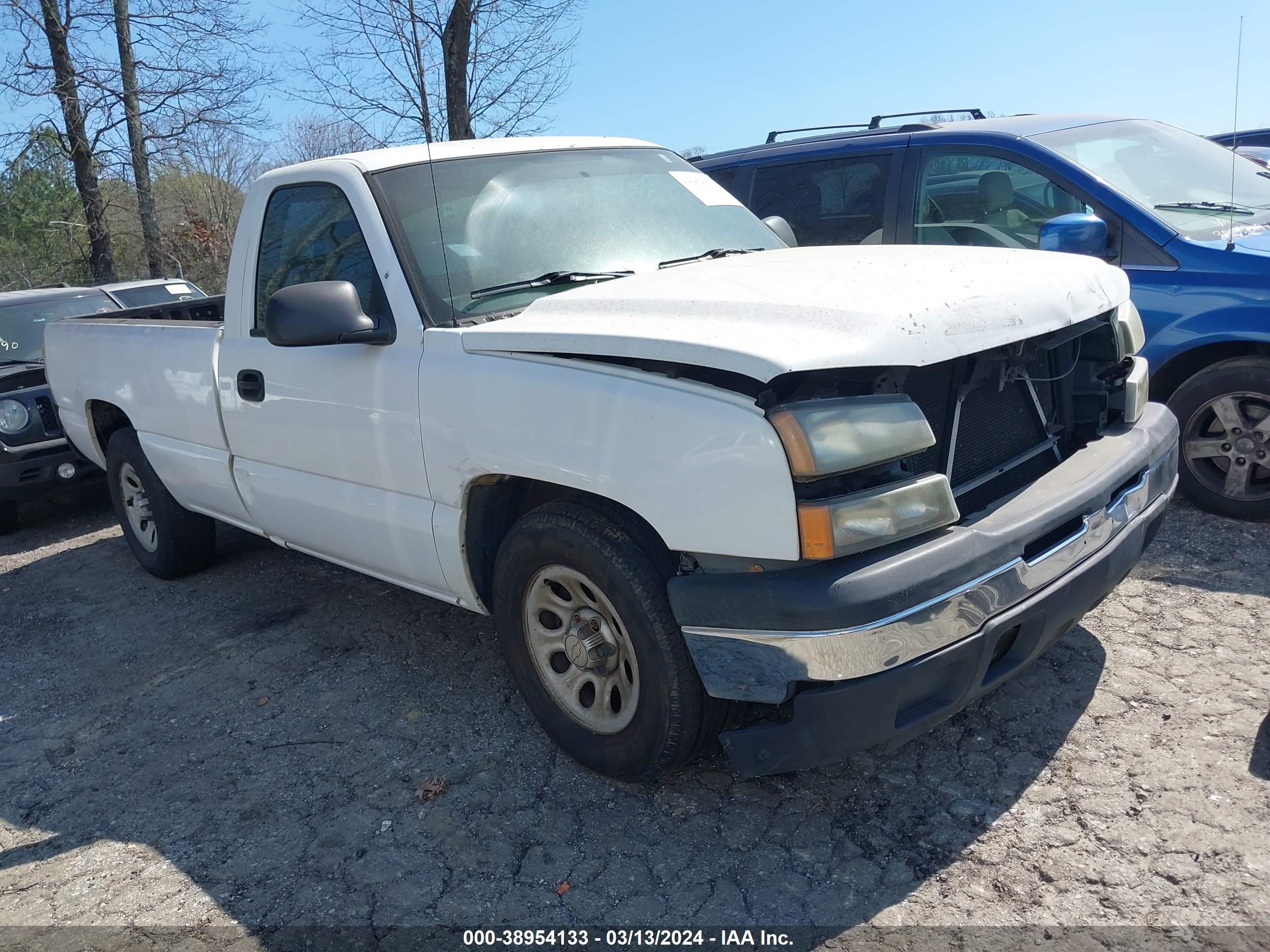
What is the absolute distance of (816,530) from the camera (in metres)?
2.30

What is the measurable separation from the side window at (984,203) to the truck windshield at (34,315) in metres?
5.89

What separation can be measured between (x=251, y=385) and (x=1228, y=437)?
4.19 metres

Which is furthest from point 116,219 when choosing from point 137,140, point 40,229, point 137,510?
point 137,510

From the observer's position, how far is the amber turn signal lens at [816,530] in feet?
7.53

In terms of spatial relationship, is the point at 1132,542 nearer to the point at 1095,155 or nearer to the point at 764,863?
the point at 764,863

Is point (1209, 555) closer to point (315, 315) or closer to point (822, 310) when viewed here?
point (822, 310)

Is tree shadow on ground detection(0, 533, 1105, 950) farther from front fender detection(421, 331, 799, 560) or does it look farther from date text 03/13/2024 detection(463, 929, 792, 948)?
front fender detection(421, 331, 799, 560)

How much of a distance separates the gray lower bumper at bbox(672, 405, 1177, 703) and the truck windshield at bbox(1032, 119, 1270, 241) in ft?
8.37

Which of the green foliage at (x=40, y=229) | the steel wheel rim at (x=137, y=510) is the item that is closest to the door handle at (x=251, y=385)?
the steel wheel rim at (x=137, y=510)

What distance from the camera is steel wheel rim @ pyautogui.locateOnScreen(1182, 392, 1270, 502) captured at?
4.43m

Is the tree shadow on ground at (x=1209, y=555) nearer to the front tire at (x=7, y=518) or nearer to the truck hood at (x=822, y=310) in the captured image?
the truck hood at (x=822, y=310)

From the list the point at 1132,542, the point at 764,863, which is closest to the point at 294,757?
the point at 764,863

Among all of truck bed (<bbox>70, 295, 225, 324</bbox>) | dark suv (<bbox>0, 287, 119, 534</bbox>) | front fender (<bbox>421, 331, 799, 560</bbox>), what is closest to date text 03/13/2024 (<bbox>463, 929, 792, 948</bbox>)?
front fender (<bbox>421, 331, 799, 560</bbox>)

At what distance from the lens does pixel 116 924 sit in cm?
273
